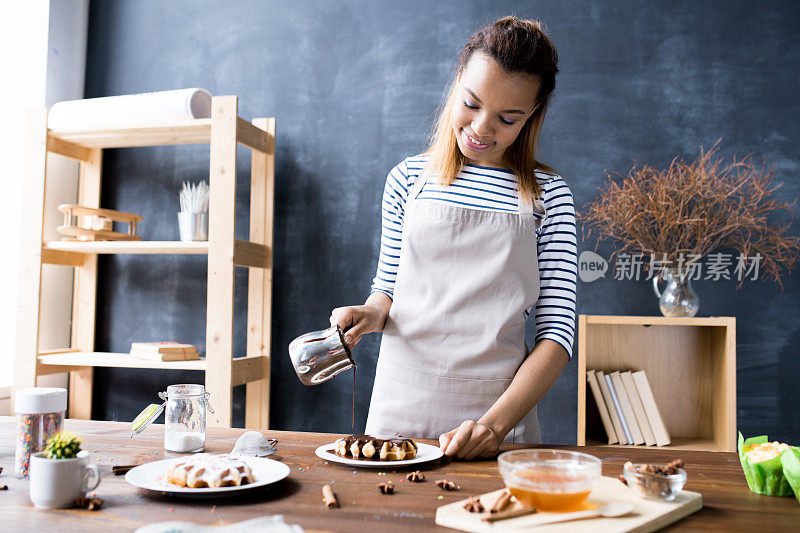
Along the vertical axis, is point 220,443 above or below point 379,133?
below

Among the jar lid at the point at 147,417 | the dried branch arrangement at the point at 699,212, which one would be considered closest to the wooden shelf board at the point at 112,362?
the jar lid at the point at 147,417

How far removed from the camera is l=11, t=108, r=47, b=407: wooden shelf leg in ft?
9.05

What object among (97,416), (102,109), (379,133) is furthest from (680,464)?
(97,416)

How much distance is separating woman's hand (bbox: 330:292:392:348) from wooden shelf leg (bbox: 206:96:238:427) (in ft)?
3.35

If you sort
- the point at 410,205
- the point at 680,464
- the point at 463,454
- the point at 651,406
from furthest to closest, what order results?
the point at 651,406 → the point at 410,205 → the point at 463,454 → the point at 680,464

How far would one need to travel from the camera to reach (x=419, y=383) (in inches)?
65.1

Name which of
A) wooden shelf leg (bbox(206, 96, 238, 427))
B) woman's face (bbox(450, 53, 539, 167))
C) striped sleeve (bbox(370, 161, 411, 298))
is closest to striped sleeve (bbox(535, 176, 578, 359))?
woman's face (bbox(450, 53, 539, 167))

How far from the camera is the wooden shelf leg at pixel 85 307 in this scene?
3.08 m

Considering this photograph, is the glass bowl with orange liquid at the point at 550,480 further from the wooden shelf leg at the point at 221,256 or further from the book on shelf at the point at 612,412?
the wooden shelf leg at the point at 221,256

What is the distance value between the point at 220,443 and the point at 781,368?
2125mm

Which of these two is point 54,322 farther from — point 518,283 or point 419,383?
point 518,283

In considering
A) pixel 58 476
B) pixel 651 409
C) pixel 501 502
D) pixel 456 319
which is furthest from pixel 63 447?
pixel 651 409

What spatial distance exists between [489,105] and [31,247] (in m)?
2.12

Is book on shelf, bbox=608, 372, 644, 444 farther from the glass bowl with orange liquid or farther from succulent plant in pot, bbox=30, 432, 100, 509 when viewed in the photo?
succulent plant in pot, bbox=30, 432, 100, 509
